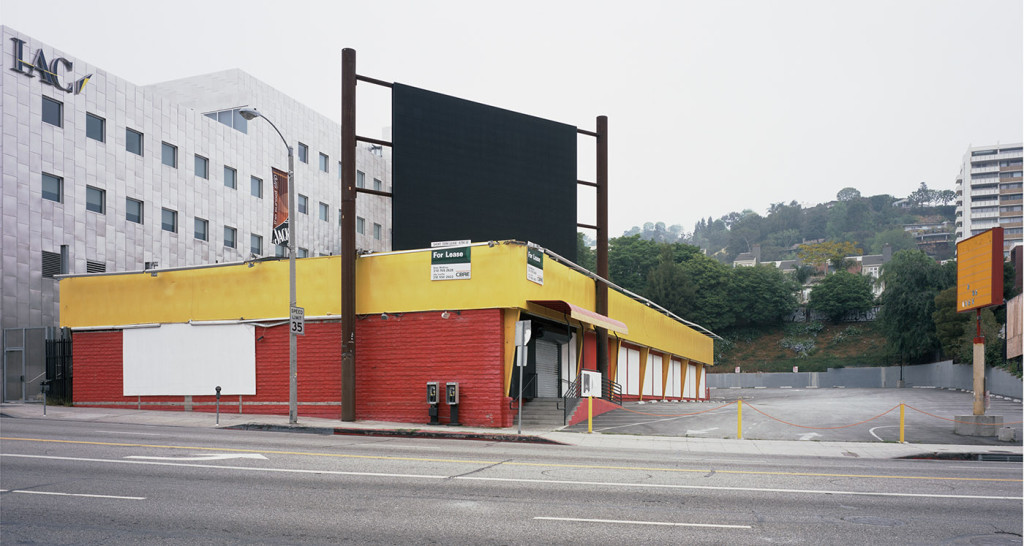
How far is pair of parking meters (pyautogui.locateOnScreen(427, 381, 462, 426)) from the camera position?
937 inches

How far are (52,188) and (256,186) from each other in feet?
53.7

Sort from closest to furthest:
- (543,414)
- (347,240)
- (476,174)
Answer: (543,414), (347,240), (476,174)

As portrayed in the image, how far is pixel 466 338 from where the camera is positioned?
24.3 m

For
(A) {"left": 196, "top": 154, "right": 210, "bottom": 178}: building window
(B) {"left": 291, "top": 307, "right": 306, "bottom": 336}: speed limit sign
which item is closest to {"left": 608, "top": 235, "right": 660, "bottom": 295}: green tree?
(A) {"left": 196, "top": 154, "right": 210, "bottom": 178}: building window

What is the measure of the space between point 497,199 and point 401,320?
21.7 feet

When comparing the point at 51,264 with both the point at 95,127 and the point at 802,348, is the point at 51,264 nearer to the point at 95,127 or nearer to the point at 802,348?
the point at 95,127

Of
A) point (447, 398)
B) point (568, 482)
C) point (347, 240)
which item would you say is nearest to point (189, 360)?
point (347, 240)

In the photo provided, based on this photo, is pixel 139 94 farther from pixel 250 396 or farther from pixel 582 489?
pixel 582 489

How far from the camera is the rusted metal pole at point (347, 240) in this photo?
81.0ft

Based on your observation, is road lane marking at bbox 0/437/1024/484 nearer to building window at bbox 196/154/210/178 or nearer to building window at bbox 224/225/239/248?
building window at bbox 196/154/210/178

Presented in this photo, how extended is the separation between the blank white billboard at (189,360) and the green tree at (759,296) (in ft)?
310

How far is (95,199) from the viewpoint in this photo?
39.7 metres

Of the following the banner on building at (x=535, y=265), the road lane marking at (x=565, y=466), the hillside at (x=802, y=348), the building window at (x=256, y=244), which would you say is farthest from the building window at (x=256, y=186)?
the hillside at (x=802, y=348)

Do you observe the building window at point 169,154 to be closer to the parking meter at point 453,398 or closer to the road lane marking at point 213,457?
the parking meter at point 453,398
